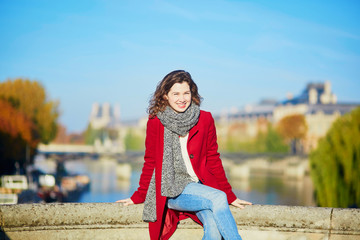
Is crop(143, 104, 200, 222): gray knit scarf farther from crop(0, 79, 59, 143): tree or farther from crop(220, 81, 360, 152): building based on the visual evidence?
crop(220, 81, 360, 152): building

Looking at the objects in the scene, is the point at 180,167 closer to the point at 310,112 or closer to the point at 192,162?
the point at 192,162

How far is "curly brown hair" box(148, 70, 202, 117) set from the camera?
3.45 meters

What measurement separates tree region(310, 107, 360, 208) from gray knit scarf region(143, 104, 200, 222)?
13321 mm

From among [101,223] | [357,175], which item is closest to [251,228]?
[101,223]

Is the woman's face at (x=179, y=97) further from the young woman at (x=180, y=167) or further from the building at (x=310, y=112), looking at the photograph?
the building at (x=310, y=112)

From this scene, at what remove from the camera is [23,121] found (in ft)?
98.2

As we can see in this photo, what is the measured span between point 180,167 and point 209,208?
0.34 meters

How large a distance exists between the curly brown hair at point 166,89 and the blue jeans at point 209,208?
1.81 ft

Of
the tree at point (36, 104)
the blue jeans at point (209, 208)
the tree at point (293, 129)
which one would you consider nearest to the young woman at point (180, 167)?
the blue jeans at point (209, 208)

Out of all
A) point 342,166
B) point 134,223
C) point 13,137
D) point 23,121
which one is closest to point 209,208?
point 134,223

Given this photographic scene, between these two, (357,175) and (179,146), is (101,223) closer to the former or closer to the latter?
(179,146)

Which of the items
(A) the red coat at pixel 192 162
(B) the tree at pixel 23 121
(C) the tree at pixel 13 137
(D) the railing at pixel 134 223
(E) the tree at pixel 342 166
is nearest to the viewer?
(D) the railing at pixel 134 223

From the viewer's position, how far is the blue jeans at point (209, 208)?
10.0ft

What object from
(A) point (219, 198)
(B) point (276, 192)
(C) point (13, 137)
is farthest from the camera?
(B) point (276, 192)
